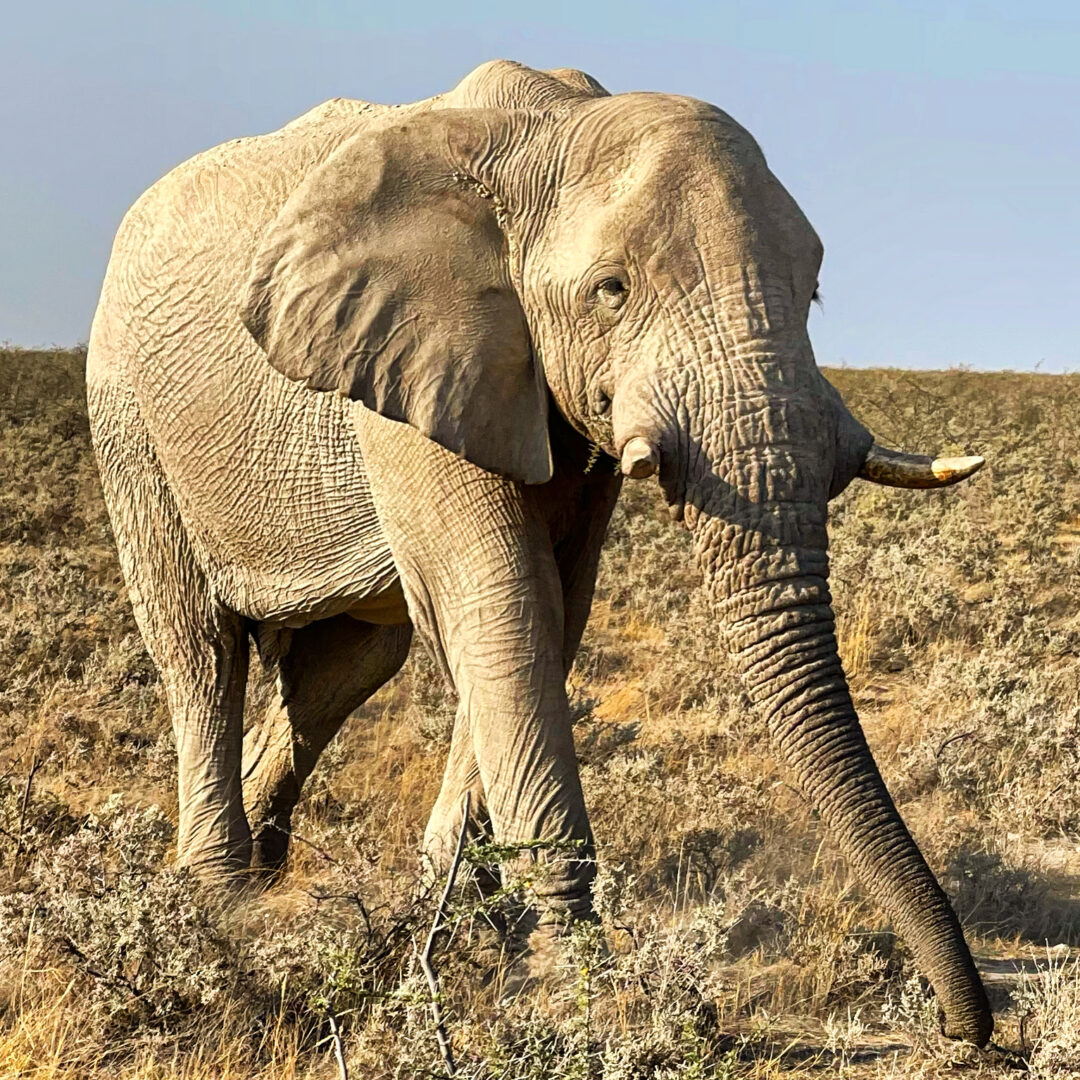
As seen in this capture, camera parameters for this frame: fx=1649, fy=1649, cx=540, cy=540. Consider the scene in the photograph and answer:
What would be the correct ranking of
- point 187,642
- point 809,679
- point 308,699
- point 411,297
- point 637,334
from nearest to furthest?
1. point 809,679
2. point 637,334
3. point 411,297
4. point 187,642
5. point 308,699

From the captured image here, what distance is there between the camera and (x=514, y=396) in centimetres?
450

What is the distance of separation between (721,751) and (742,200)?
4.38 metres

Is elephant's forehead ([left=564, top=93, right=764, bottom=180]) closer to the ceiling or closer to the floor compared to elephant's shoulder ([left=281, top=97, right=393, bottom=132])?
closer to the floor

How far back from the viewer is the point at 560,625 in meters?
4.78

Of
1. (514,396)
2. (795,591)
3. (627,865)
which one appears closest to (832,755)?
(795,591)

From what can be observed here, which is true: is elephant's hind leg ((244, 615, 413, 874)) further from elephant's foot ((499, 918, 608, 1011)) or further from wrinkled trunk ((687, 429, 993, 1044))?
wrinkled trunk ((687, 429, 993, 1044))

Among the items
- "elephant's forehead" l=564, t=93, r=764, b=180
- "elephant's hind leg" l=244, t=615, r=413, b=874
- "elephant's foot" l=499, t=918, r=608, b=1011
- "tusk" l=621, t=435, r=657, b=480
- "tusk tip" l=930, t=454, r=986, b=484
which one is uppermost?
"elephant's forehead" l=564, t=93, r=764, b=180

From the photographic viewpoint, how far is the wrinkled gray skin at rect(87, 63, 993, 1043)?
4.11 meters

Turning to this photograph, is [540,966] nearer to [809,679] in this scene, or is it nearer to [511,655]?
[511,655]

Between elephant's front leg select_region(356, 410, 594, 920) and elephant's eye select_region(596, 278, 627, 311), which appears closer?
elephant's eye select_region(596, 278, 627, 311)

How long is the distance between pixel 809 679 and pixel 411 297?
1.52 metres

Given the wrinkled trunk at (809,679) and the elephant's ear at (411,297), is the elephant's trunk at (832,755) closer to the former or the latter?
the wrinkled trunk at (809,679)

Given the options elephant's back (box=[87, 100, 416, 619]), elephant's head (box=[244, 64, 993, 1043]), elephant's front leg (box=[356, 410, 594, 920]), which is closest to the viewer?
elephant's head (box=[244, 64, 993, 1043])

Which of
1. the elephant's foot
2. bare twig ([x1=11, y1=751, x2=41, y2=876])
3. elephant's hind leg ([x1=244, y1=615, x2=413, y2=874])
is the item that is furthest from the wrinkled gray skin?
bare twig ([x1=11, y1=751, x2=41, y2=876])
